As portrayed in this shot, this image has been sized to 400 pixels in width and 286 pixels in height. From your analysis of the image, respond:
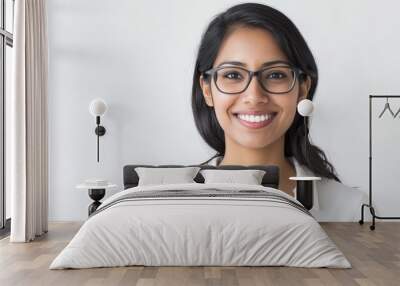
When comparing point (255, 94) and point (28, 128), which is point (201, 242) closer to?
point (28, 128)

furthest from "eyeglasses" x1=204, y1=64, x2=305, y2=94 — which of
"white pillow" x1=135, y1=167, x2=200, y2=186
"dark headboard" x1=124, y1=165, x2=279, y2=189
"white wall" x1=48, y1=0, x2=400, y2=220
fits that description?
"white pillow" x1=135, y1=167, x2=200, y2=186

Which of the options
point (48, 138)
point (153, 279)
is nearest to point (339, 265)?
point (153, 279)

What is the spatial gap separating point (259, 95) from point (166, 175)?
4.70 ft

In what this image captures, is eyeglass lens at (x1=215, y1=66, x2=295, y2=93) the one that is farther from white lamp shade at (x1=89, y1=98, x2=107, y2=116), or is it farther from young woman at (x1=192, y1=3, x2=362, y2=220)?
white lamp shade at (x1=89, y1=98, x2=107, y2=116)

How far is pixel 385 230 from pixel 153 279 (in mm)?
3525

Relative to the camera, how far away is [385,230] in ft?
22.0

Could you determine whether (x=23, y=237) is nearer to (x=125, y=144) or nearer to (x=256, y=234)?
(x=125, y=144)

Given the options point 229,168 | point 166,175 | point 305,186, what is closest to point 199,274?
point 166,175

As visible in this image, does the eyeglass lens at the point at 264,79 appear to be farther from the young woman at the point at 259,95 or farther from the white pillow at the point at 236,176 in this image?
the white pillow at the point at 236,176

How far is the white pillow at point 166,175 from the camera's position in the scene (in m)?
6.73

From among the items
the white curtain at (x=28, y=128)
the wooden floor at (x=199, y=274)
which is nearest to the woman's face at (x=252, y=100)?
the white curtain at (x=28, y=128)

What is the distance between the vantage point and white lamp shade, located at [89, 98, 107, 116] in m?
7.00

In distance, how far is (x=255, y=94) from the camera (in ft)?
22.9

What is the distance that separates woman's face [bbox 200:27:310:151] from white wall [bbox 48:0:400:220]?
13.8 inches
